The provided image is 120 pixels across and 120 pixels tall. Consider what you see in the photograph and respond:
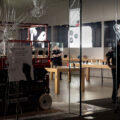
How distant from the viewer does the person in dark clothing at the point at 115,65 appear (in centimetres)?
609

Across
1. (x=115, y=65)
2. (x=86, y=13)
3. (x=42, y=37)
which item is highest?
(x=86, y=13)

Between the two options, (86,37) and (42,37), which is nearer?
(42,37)

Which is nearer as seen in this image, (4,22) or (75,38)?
(4,22)

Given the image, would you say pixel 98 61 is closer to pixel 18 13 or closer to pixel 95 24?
pixel 95 24

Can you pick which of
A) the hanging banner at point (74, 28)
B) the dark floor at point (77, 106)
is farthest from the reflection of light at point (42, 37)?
the dark floor at point (77, 106)

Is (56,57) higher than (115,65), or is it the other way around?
(56,57)

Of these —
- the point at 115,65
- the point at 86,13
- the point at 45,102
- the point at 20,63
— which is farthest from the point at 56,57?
the point at 86,13

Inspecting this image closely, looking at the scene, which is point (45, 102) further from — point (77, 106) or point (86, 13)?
point (86, 13)

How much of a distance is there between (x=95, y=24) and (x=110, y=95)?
306 centimetres

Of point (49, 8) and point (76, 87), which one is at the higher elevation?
point (49, 8)

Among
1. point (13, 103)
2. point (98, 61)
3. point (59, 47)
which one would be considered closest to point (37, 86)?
point (13, 103)

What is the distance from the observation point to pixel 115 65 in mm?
6184

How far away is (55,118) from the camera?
4922 millimetres

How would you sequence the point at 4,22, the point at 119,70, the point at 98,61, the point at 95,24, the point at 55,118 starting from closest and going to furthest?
the point at 4,22 → the point at 55,118 → the point at 119,70 → the point at 98,61 → the point at 95,24
